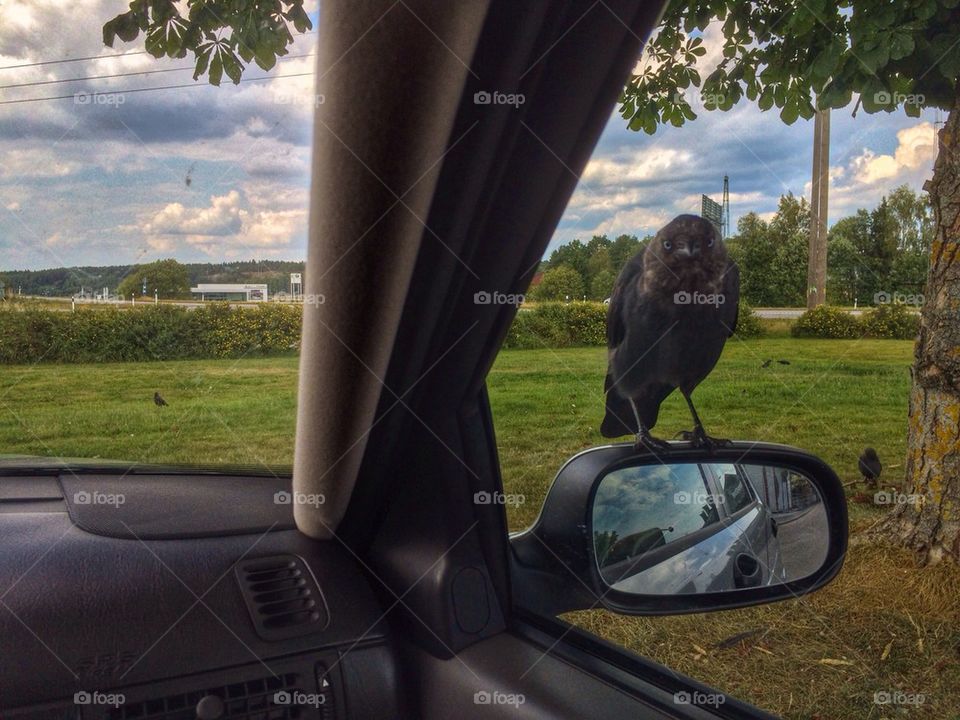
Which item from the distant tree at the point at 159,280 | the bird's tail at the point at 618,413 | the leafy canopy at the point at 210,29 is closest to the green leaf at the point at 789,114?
the bird's tail at the point at 618,413

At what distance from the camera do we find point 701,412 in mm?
1722

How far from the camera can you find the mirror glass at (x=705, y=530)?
1736 millimetres

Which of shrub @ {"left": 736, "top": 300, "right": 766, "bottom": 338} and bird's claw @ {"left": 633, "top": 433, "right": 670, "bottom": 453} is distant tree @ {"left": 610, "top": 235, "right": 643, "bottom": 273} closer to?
shrub @ {"left": 736, "top": 300, "right": 766, "bottom": 338}

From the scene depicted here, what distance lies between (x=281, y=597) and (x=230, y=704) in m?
0.26

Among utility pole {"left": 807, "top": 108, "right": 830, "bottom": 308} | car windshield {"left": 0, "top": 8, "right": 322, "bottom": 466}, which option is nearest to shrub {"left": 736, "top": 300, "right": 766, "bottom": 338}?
utility pole {"left": 807, "top": 108, "right": 830, "bottom": 308}

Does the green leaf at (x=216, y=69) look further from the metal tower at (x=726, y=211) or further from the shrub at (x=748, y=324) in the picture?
the shrub at (x=748, y=324)

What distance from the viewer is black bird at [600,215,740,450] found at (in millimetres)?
1452

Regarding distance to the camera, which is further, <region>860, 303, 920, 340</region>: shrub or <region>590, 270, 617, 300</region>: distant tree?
<region>590, 270, 617, 300</region>: distant tree

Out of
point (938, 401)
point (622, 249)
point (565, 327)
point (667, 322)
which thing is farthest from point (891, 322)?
point (565, 327)

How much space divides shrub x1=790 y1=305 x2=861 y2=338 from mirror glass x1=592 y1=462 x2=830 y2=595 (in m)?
0.32

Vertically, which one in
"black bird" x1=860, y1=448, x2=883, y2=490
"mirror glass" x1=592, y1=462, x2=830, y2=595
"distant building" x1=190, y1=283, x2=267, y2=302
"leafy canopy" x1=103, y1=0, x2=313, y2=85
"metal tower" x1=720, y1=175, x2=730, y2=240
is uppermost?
"leafy canopy" x1=103, y1=0, x2=313, y2=85

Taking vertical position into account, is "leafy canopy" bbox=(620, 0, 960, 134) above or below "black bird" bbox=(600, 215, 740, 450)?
above

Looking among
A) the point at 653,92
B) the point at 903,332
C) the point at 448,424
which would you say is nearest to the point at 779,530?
the point at 903,332

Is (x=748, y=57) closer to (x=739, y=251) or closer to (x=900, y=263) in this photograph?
(x=739, y=251)
